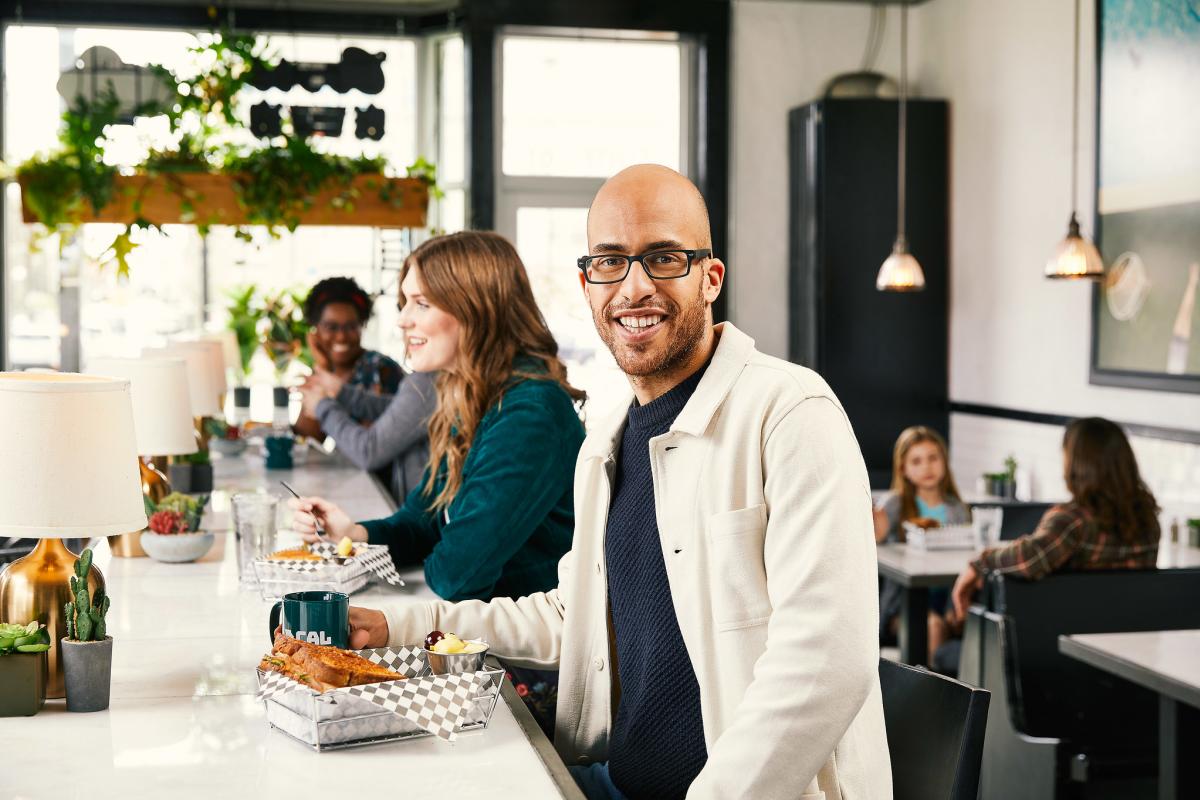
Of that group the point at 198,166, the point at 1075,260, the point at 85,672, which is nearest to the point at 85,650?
the point at 85,672

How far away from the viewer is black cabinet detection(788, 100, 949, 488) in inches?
293

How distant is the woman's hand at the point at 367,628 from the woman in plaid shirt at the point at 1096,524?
225cm

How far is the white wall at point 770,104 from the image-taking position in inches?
312

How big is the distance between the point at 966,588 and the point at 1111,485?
1.77ft

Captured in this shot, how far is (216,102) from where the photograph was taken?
16.7 feet

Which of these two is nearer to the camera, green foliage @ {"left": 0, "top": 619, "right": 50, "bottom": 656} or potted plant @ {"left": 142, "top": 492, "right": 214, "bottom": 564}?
green foliage @ {"left": 0, "top": 619, "right": 50, "bottom": 656}

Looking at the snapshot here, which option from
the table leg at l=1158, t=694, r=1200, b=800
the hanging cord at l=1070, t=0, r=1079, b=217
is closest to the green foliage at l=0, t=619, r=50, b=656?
the table leg at l=1158, t=694, r=1200, b=800

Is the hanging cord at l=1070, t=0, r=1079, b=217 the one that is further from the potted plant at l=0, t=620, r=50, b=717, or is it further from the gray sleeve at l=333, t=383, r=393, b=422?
the potted plant at l=0, t=620, r=50, b=717

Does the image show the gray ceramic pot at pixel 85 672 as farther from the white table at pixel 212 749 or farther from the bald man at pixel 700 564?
the bald man at pixel 700 564

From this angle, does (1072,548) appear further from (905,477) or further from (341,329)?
(341,329)

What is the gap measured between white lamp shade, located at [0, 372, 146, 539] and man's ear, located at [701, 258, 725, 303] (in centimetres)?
86

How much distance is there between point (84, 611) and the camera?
6.08ft

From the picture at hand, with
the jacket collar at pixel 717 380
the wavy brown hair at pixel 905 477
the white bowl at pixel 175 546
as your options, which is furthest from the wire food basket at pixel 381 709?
the wavy brown hair at pixel 905 477

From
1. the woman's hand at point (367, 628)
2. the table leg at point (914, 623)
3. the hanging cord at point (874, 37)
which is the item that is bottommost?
the table leg at point (914, 623)
